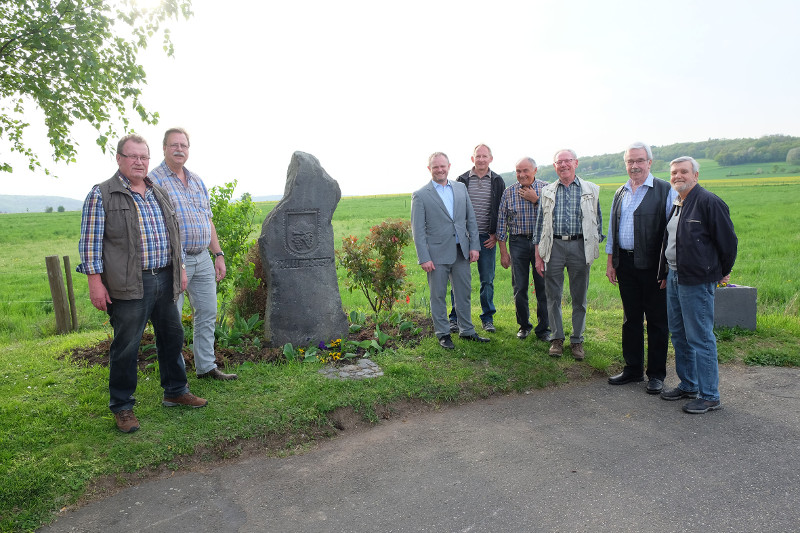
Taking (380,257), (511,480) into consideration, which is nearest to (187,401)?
(511,480)

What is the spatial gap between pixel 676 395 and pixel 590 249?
1753mm

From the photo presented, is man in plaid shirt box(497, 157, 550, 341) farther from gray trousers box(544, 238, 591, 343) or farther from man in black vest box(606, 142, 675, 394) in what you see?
man in black vest box(606, 142, 675, 394)

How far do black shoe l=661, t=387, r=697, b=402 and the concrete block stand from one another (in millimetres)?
2547

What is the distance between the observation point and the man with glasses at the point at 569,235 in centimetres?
629

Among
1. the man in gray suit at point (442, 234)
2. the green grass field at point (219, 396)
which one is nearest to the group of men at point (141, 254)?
the green grass field at point (219, 396)

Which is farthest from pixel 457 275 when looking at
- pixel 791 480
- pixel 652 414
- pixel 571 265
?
pixel 791 480

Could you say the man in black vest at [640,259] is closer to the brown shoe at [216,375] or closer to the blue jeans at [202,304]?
the brown shoe at [216,375]

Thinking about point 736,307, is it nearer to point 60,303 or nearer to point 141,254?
point 141,254

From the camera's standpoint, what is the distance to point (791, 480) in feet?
12.7

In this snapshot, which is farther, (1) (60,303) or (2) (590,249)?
(1) (60,303)

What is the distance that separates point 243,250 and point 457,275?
8.78 ft

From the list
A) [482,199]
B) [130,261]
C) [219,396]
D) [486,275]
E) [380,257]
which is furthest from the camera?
[380,257]

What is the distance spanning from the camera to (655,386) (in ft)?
18.7

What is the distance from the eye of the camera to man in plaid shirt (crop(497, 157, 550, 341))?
22.7 ft
